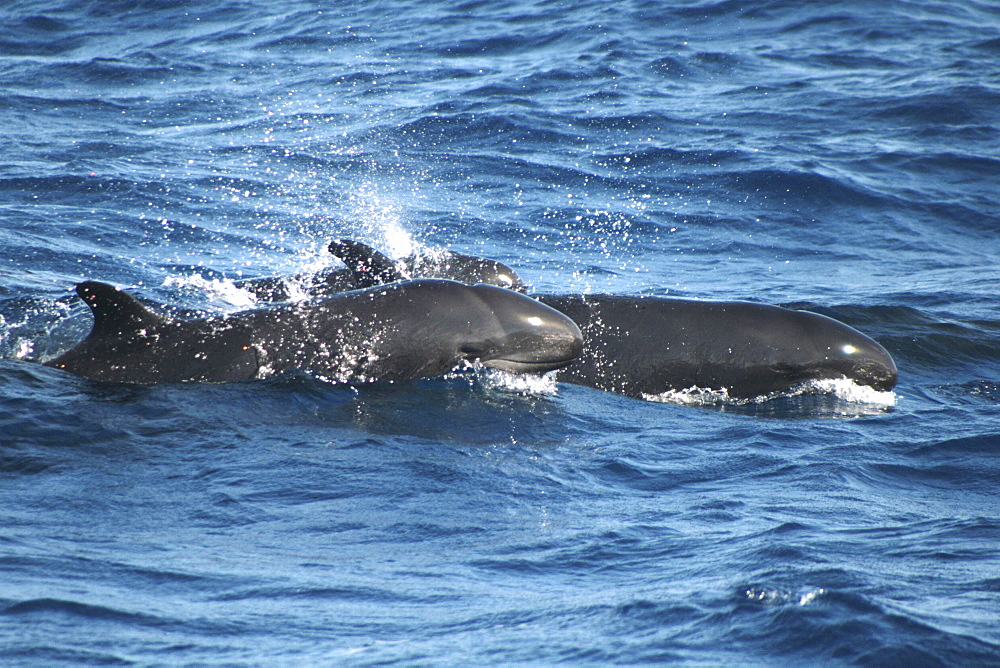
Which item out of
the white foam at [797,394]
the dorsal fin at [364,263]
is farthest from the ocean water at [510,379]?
the dorsal fin at [364,263]

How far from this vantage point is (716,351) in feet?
34.6

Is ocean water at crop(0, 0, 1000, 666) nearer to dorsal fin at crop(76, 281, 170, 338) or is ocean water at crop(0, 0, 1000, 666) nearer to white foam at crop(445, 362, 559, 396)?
white foam at crop(445, 362, 559, 396)

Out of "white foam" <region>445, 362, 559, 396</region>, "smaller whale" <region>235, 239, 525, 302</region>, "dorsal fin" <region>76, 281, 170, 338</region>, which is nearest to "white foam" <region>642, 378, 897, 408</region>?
"white foam" <region>445, 362, 559, 396</region>

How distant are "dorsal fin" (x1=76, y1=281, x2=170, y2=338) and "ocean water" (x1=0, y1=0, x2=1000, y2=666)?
1.64ft

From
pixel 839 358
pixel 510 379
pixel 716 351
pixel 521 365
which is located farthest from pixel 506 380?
pixel 839 358

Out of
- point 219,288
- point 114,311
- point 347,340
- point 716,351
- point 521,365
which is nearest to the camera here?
point 114,311

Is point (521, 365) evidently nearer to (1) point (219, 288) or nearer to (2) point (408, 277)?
(2) point (408, 277)

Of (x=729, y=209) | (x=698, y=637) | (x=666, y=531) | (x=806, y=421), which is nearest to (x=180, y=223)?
(x=729, y=209)

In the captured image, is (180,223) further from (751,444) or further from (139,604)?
(139,604)

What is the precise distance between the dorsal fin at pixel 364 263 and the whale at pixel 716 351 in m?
1.66

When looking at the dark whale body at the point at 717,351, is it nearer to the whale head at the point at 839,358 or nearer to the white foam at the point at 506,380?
the whale head at the point at 839,358

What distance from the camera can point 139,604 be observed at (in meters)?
5.66

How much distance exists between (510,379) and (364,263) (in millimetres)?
2301

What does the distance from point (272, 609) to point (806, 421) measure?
5418 millimetres
